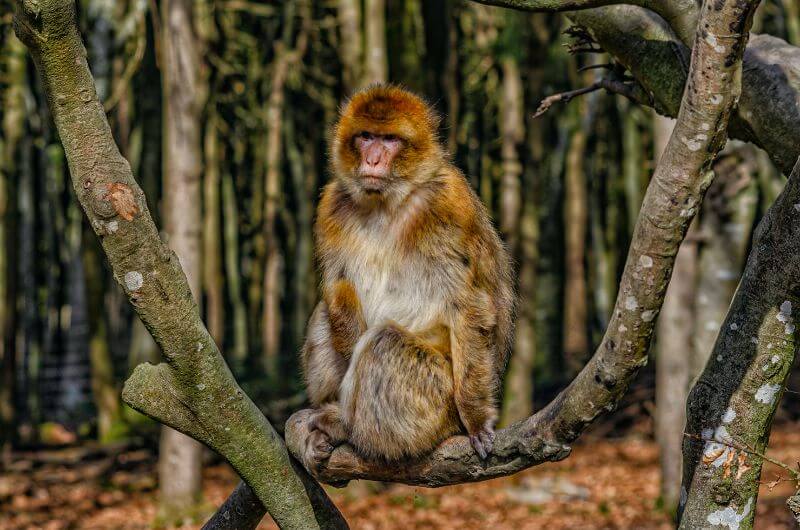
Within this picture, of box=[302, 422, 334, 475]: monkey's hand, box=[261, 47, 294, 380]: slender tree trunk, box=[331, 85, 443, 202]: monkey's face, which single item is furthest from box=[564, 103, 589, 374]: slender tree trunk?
box=[302, 422, 334, 475]: monkey's hand

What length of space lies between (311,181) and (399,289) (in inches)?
626

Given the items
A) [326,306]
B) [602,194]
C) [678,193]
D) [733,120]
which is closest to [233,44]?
[602,194]

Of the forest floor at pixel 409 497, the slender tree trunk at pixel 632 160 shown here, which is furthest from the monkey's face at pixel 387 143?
the slender tree trunk at pixel 632 160

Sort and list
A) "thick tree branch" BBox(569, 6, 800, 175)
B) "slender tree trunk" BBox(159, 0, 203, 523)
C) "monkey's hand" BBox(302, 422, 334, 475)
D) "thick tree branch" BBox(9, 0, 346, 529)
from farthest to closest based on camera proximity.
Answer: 1. "slender tree trunk" BBox(159, 0, 203, 523)
2. "monkey's hand" BBox(302, 422, 334, 475)
3. "thick tree branch" BBox(569, 6, 800, 175)
4. "thick tree branch" BBox(9, 0, 346, 529)

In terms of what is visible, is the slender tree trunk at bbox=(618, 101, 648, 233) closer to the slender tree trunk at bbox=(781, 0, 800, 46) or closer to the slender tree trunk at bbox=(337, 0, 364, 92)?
the slender tree trunk at bbox=(781, 0, 800, 46)

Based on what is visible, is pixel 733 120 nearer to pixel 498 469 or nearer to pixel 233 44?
pixel 498 469

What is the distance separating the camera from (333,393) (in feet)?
16.6

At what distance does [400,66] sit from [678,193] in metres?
8.39

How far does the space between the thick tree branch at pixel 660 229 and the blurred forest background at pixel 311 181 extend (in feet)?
5.66

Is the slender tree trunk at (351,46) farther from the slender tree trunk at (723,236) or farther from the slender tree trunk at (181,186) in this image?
the slender tree trunk at (723,236)

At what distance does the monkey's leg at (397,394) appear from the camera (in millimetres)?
4516

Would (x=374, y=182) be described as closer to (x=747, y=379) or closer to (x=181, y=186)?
(x=747, y=379)

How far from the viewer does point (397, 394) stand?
15.2 feet

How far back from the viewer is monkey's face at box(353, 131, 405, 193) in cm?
491
